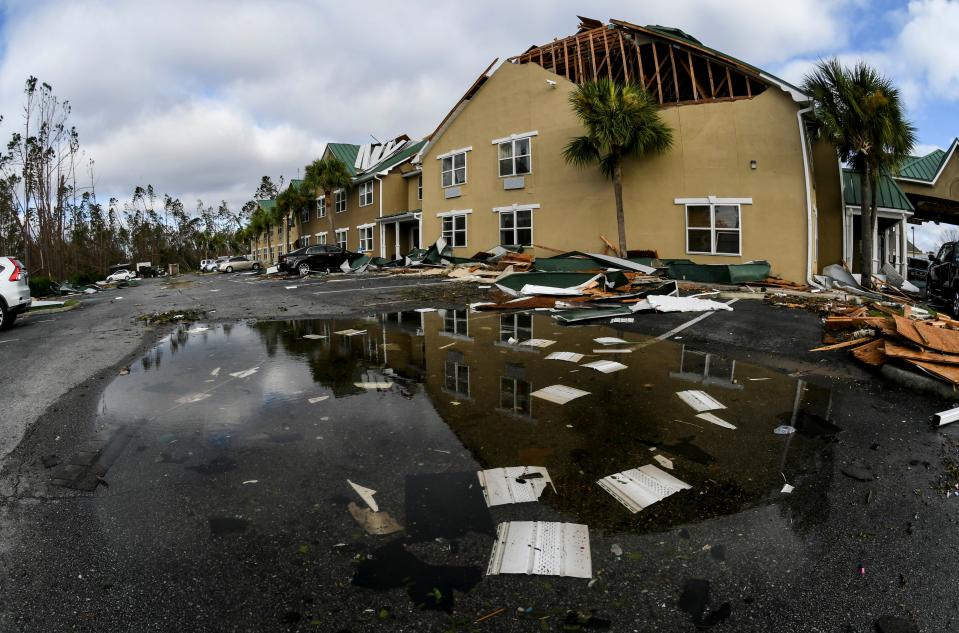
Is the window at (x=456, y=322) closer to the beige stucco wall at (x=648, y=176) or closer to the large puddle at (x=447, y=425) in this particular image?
the large puddle at (x=447, y=425)

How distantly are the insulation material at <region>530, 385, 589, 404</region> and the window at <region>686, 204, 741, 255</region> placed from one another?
1431 centimetres

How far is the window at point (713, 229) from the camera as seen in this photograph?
16391 millimetres

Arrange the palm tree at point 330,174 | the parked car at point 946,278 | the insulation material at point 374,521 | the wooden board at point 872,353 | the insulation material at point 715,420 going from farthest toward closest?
the palm tree at point 330,174
the parked car at point 946,278
the wooden board at point 872,353
the insulation material at point 715,420
the insulation material at point 374,521

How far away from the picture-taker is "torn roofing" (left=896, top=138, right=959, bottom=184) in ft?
74.4

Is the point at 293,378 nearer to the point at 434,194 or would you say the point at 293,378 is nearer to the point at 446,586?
the point at 446,586

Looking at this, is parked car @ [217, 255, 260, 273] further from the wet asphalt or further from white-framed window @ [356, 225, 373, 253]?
the wet asphalt

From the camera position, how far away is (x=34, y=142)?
26328mm

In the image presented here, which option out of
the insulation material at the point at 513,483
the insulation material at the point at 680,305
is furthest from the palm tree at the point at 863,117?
the insulation material at the point at 513,483

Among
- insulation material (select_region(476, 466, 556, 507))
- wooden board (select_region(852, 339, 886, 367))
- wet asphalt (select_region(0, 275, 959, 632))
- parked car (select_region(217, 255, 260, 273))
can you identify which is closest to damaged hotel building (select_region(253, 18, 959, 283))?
wooden board (select_region(852, 339, 886, 367))

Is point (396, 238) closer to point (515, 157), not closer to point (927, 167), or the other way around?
point (515, 157)

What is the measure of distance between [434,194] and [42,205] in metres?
21.4

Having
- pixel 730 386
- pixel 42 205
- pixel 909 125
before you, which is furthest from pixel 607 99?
pixel 42 205

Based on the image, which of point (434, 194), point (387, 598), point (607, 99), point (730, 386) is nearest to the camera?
point (387, 598)

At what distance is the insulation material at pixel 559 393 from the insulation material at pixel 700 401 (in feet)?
2.85
